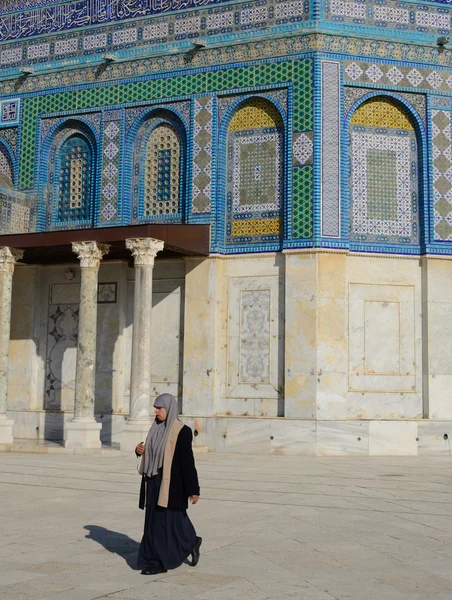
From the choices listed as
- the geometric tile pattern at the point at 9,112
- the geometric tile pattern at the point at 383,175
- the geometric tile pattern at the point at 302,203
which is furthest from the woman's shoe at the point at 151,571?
the geometric tile pattern at the point at 9,112

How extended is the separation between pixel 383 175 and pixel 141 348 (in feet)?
22.4

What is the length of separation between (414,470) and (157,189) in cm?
919

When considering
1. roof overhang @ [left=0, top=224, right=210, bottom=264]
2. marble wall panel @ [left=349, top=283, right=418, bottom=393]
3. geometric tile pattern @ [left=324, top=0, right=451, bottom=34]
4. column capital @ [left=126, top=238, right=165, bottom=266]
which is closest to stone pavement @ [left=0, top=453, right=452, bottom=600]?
marble wall panel @ [left=349, top=283, right=418, bottom=393]

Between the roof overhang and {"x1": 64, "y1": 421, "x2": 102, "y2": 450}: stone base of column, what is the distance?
396cm

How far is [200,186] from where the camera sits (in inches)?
766

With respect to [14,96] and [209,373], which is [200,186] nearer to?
[209,373]

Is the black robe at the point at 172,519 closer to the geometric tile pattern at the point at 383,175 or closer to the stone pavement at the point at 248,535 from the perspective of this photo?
the stone pavement at the point at 248,535

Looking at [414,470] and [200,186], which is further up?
[200,186]

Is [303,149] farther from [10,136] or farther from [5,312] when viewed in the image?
[10,136]

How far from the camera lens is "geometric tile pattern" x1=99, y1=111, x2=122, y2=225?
66.5 feet

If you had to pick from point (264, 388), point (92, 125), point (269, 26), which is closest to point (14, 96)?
point (92, 125)

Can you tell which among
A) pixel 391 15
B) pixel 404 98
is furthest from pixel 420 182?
pixel 391 15

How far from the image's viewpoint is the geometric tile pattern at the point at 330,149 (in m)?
18.3

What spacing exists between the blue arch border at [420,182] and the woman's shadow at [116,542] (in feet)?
36.7
